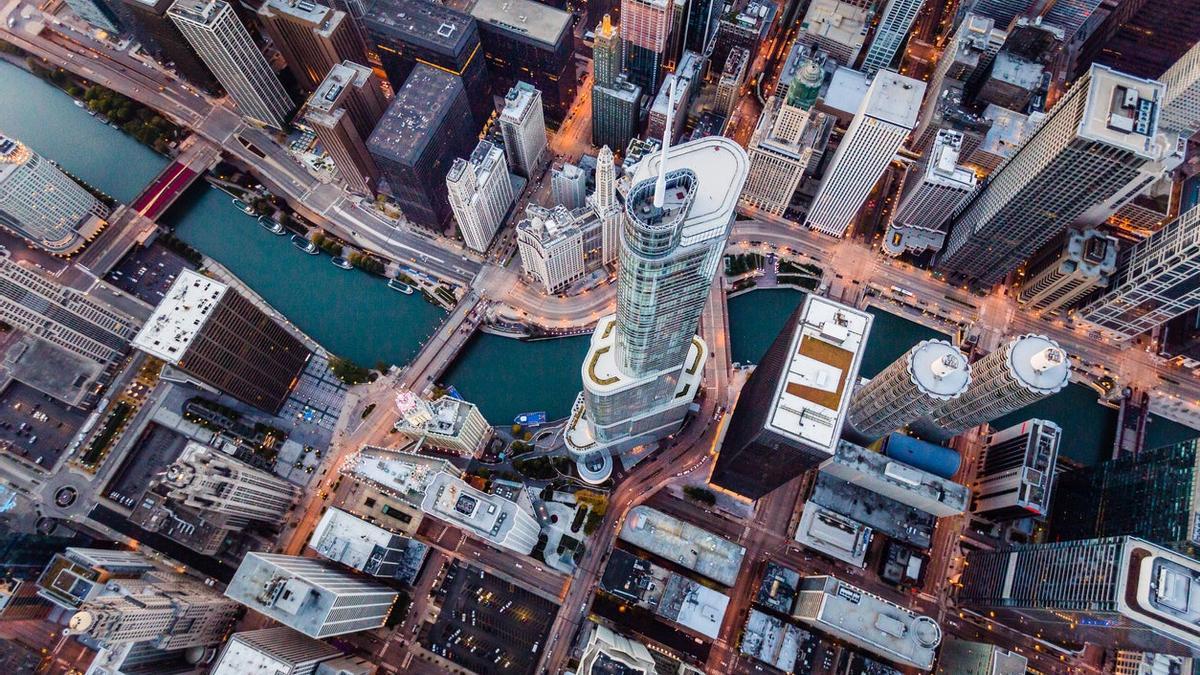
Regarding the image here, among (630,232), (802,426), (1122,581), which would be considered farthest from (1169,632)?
(630,232)

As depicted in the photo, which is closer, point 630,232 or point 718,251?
point 630,232

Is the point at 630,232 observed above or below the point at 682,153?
below

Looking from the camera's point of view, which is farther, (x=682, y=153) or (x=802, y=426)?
(x=802, y=426)

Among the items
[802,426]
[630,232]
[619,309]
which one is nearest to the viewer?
[630,232]

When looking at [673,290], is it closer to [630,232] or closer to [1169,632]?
[630,232]

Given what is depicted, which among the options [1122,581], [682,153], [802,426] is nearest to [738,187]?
[682,153]

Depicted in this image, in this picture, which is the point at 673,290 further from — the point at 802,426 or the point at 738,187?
the point at 802,426

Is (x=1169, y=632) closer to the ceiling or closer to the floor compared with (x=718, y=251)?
closer to the floor

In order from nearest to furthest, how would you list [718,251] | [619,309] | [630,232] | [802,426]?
[630,232] → [718,251] → [619,309] → [802,426]

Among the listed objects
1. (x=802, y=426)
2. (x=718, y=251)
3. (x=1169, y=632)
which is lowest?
(x=1169, y=632)
